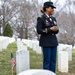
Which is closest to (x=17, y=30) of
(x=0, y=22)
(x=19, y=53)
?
(x=0, y=22)

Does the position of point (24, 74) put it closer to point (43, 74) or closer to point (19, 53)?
point (43, 74)

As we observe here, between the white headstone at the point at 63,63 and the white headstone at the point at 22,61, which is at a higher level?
the white headstone at the point at 22,61

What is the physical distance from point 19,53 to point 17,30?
57668mm

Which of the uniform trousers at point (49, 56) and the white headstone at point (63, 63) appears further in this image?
the white headstone at point (63, 63)

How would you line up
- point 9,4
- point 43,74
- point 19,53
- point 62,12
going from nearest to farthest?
→ point 43,74
point 19,53
point 62,12
point 9,4

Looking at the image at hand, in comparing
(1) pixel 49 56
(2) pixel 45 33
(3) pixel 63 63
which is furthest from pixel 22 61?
(3) pixel 63 63

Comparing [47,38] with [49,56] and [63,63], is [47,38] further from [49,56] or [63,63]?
[63,63]

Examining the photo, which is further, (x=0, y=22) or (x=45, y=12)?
(x=0, y=22)

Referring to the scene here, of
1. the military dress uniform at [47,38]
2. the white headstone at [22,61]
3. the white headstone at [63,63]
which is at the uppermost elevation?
the military dress uniform at [47,38]

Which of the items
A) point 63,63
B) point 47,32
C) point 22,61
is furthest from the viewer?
point 63,63

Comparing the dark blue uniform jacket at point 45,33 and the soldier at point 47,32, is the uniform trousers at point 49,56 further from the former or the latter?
the dark blue uniform jacket at point 45,33

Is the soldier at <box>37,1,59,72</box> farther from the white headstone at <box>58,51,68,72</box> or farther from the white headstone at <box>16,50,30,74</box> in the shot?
the white headstone at <box>58,51,68,72</box>

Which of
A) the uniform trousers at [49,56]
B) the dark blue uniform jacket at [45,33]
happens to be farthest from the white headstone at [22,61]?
the dark blue uniform jacket at [45,33]

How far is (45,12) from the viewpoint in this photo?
6535 mm
